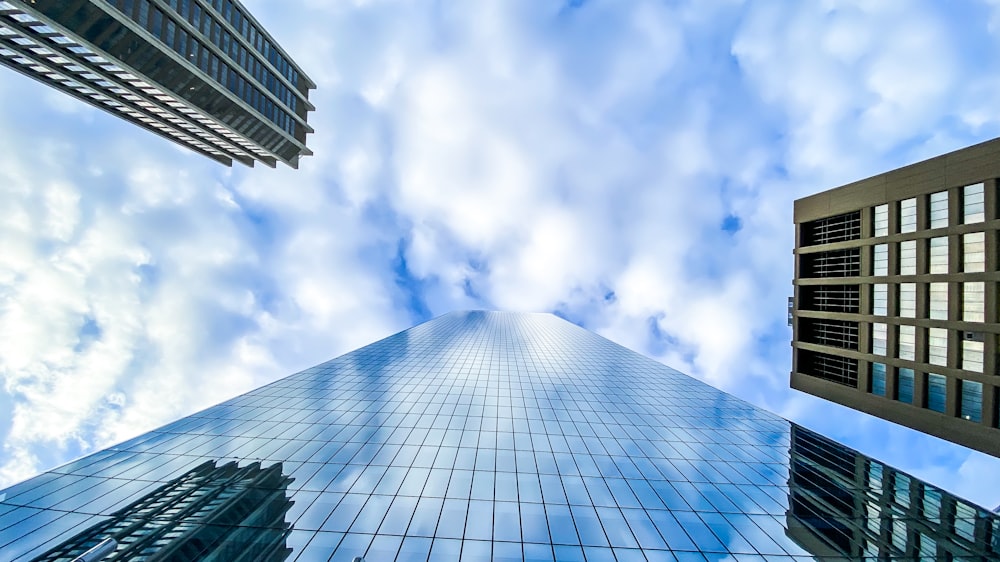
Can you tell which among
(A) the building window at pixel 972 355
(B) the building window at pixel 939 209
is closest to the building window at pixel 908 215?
(B) the building window at pixel 939 209

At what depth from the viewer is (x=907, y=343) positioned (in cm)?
3170

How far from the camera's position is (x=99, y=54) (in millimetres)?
49406

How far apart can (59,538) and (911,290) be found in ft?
168

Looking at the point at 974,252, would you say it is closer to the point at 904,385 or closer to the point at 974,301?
the point at 974,301

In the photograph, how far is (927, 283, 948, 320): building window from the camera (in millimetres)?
28766

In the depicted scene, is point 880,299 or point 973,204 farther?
point 880,299

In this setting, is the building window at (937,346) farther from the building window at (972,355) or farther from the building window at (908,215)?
the building window at (908,215)

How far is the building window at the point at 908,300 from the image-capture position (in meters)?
31.1

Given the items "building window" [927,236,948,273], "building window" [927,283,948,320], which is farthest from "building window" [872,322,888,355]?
"building window" [927,236,948,273]

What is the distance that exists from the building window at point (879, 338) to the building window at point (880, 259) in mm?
4295

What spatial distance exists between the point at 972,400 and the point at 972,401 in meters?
0.06

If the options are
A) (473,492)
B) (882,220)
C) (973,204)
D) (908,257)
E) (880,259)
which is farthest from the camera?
(880,259)

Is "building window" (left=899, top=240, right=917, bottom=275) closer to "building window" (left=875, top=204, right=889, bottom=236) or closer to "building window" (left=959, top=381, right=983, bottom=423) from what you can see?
"building window" (left=875, top=204, right=889, bottom=236)

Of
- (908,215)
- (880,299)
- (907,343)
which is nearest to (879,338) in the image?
(907,343)
